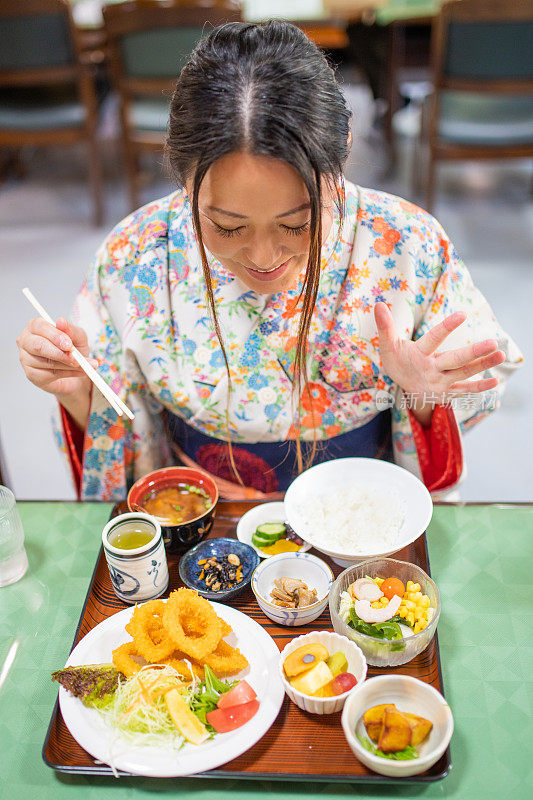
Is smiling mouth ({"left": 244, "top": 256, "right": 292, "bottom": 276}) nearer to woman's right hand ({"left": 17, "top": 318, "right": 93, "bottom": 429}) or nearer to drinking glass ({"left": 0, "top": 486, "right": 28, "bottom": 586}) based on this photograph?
woman's right hand ({"left": 17, "top": 318, "right": 93, "bottom": 429})

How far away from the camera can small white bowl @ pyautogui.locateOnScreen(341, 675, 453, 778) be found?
0.99m

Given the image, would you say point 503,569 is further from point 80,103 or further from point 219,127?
point 80,103

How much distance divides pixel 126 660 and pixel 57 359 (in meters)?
0.53

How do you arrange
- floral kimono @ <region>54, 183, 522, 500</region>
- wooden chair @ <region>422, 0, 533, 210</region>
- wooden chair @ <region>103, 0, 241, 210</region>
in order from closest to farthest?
floral kimono @ <region>54, 183, 522, 500</region> < wooden chair @ <region>422, 0, 533, 210</region> < wooden chair @ <region>103, 0, 241, 210</region>

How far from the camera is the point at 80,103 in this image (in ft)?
14.6

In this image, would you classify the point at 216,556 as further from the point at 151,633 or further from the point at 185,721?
the point at 185,721

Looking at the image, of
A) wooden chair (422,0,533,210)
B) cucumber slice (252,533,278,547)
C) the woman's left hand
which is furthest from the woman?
wooden chair (422,0,533,210)

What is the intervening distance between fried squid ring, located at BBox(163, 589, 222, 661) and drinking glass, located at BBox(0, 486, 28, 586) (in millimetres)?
336

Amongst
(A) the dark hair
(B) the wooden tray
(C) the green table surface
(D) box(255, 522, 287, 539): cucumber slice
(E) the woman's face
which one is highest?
(A) the dark hair

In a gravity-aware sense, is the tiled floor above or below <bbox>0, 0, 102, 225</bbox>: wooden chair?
below

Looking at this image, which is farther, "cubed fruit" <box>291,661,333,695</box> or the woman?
the woman

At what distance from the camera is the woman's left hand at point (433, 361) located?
126 centimetres

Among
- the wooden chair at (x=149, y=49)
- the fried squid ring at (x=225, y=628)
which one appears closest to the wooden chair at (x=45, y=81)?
the wooden chair at (x=149, y=49)

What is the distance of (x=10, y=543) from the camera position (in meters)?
1.35
